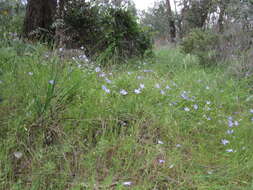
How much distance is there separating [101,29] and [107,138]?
3.28m

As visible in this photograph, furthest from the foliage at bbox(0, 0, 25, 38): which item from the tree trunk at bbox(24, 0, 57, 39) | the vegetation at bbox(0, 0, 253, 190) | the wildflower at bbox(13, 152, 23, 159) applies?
the wildflower at bbox(13, 152, 23, 159)

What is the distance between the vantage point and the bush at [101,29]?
428cm

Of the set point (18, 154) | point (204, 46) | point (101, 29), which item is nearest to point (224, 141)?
point (18, 154)

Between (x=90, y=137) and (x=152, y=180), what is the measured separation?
0.49 metres

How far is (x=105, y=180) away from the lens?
1.30 meters

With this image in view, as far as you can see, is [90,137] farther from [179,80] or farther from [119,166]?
[179,80]

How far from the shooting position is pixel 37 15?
14.0 ft

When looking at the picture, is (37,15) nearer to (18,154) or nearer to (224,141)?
(18,154)

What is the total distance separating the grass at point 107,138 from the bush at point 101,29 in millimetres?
2186

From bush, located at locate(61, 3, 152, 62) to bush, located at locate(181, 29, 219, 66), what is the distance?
1.14m

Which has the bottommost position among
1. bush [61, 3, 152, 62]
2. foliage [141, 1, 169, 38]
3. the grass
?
the grass

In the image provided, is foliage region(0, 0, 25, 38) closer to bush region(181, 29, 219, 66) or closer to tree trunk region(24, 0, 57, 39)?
tree trunk region(24, 0, 57, 39)

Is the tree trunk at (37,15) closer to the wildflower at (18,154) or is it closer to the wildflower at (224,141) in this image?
the wildflower at (18,154)

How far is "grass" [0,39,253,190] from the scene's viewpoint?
132 centimetres
